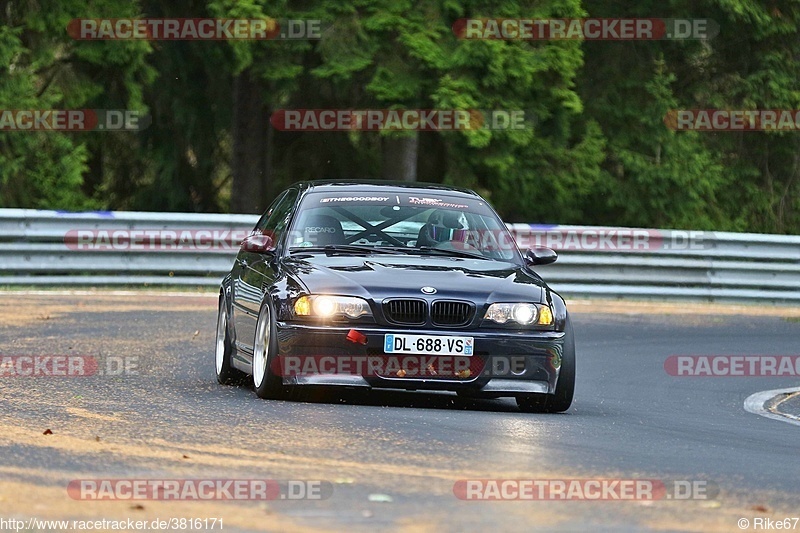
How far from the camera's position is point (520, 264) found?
1193 cm

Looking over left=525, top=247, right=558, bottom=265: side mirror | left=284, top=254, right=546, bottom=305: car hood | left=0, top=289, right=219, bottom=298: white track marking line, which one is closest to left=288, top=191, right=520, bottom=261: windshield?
left=525, top=247, right=558, bottom=265: side mirror

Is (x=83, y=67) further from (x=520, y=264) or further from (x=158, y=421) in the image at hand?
(x=158, y=421)

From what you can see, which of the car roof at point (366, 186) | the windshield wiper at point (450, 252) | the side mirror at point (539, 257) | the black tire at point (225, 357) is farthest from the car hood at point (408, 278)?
the black tire at point (225, 357)

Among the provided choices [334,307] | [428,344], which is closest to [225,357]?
[334,307]

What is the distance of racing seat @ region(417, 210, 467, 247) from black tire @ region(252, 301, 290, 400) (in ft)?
4.33

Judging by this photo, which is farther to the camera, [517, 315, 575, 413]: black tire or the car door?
the car door

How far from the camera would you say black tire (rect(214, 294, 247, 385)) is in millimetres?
12395

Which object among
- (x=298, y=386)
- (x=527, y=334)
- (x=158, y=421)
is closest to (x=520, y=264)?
(x=527, y=334)

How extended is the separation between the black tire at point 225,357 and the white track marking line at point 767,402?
12.0 feet

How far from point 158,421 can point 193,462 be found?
168 centimetres

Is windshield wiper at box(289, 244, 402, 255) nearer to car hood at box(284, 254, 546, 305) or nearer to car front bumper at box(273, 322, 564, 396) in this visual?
car hood at box(284, 254, 546, 305)

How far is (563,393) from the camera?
435 inches

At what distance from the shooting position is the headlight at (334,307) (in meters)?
10.6

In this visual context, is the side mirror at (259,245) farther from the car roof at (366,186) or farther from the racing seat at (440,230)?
the racing seat at (440,230)
